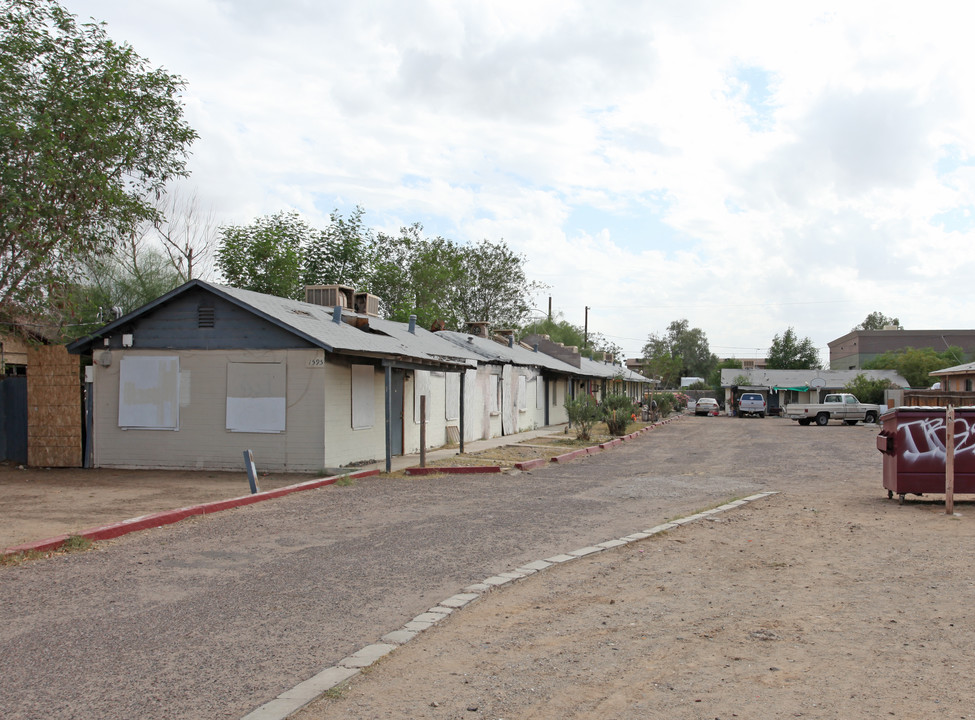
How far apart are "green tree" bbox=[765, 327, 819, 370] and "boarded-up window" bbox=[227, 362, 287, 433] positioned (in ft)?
265

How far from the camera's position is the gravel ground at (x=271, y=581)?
4680mm

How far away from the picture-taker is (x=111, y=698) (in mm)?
4418

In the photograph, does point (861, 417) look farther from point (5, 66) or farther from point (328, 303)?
point (5, 66)

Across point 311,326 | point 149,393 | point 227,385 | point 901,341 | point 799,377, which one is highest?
point 901,341

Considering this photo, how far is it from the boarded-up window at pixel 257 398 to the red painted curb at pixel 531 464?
511 cm

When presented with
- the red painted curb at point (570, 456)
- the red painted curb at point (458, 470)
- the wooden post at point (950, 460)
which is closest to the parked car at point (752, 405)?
the red painted curb at point (570, 456)

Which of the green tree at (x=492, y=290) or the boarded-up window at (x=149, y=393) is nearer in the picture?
the boarded-up window at (x=149, y=393)

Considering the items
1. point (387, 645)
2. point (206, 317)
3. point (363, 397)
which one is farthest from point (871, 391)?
point (387, 645)

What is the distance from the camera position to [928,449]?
1165 centimetres

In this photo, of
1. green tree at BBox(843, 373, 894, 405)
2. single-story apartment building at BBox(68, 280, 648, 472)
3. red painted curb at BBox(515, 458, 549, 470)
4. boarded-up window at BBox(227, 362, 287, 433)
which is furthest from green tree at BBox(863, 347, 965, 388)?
boarded-up window at BBox(227, 362, 287, 433)

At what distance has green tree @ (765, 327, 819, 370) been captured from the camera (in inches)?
3484

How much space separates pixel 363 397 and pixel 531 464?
407cm

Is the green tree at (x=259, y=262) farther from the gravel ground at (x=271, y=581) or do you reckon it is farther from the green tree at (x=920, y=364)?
the green tree at (x=920, y=364)

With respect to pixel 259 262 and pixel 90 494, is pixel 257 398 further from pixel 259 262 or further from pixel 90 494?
pixel 259 262
